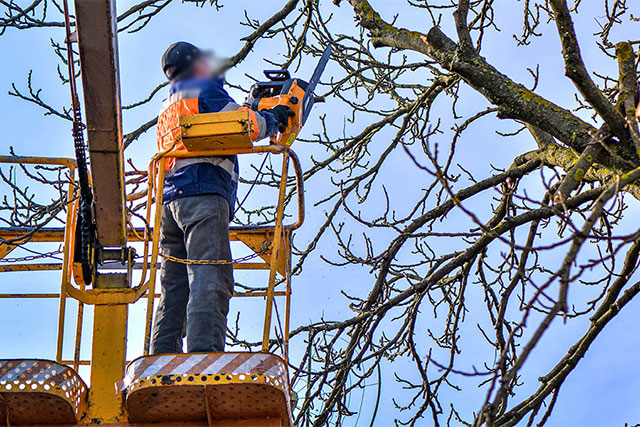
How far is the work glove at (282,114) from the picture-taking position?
6.56m

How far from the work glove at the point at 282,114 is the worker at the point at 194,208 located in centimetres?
1

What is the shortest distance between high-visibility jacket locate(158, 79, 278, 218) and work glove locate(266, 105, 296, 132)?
20cm

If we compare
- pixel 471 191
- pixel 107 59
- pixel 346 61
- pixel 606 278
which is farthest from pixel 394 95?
pixel 107 59

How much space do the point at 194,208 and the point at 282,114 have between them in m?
0.94

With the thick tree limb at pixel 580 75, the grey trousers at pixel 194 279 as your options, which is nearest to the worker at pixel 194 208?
the grey trousers at pixel 194 279

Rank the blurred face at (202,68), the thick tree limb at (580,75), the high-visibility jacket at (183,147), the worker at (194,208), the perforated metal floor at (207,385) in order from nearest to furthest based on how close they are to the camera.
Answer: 1. the perforated metal floor at (207,385)
2. the thick tree limb at (580,75)
3. the worker at (194,208)
4. the high-visibility jacket at (183,147)
5. the blurred face at (202,68)

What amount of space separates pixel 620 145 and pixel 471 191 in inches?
49.3

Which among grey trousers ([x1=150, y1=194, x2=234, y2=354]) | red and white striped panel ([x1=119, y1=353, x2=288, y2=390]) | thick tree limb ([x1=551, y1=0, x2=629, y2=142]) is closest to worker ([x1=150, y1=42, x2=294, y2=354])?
grey trousers ([x1=150, y1=194, x2=234, y2=354])

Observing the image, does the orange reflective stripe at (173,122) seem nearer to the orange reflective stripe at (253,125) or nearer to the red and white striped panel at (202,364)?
the orange reflective stripe at (253,125)

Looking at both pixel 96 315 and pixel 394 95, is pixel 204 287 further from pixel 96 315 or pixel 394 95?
pixel 394 95

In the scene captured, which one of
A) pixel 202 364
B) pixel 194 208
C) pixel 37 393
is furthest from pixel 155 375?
pixel 194 208

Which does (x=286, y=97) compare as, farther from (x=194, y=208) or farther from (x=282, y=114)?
(x=194, y=208)

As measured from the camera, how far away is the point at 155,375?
5348 mm

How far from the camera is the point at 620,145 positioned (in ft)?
19.1
